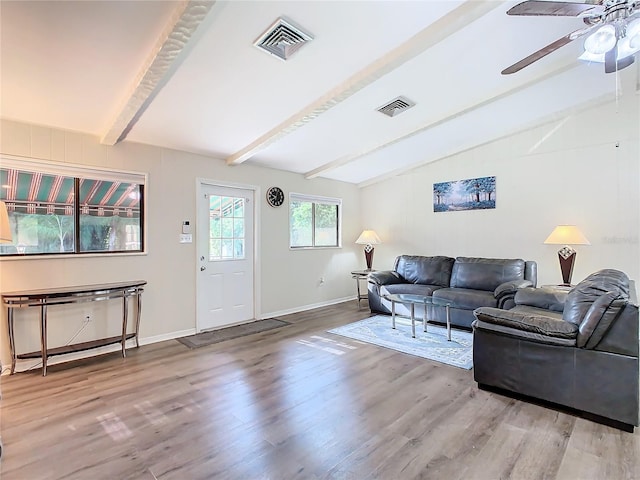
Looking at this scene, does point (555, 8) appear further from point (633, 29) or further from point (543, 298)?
point (543, 298)

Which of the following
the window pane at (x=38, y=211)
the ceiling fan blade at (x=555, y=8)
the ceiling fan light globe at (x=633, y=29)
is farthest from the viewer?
the window pane at (x=38, y=211)

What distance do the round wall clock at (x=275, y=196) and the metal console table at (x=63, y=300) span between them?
7.25 feet

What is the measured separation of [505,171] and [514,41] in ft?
8.56

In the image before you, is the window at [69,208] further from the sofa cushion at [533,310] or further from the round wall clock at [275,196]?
the sofa cushion at [533,310]

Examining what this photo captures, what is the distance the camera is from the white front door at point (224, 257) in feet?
14.8

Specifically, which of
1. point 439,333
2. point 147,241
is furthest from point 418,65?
point 147,241

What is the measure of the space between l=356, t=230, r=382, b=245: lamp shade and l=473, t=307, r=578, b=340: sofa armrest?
360cm

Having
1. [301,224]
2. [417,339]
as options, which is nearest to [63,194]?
[301,224]

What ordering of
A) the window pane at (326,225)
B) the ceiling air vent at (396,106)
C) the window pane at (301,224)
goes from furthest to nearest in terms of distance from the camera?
1. the window pane at (326,225)
2. the window pane at (301,224)
3. the ceiling air vent at (396,106)

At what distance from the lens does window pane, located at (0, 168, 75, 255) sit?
3160 millimetres

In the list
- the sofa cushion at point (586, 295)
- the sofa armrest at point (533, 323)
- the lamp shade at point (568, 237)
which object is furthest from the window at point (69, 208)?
the lamp shade at point (568, 237)

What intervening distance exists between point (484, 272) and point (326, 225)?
282 centimetres

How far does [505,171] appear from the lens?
205 inches

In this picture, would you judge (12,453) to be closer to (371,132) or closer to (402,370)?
(402,370)
